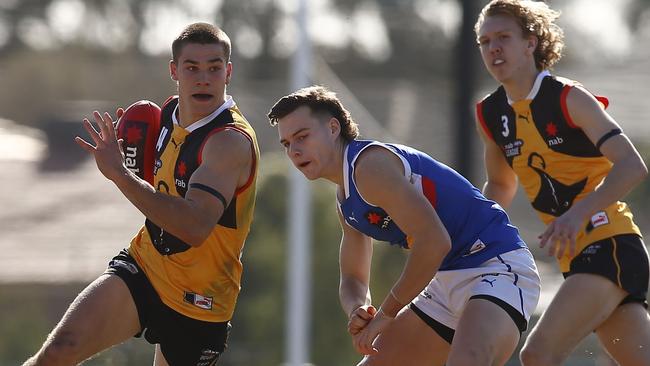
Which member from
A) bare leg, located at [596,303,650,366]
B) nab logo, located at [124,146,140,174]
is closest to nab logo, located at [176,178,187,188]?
nab logo, located at [124,146,140,174]

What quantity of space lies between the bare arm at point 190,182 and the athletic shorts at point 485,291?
0.97m

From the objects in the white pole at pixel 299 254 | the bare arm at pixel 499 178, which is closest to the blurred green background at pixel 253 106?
the white pole at pixel 299 254

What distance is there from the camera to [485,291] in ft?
17.3

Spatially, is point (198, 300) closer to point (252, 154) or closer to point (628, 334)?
point (252, 154)

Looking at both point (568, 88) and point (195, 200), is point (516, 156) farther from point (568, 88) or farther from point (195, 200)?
point (195, 200)

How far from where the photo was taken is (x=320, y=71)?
17.9 m

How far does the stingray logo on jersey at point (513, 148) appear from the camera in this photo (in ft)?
20.2

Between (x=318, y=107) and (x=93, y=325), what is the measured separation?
136cm

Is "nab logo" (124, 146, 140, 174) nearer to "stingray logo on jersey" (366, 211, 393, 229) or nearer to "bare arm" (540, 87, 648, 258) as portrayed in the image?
"stingray logo on jersey" (366, 211, 393, 229)

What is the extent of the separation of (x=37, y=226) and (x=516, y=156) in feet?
44.0

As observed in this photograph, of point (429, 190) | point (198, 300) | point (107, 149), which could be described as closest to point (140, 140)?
point (107, 149)

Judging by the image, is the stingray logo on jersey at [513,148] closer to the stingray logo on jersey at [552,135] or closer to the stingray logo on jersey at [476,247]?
the stingray logo on jersey at [552,135]

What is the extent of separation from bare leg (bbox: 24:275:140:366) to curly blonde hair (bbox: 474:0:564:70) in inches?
81.7

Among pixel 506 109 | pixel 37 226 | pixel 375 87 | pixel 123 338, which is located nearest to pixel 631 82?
pixel 375 87
